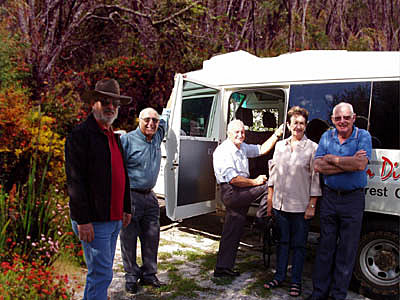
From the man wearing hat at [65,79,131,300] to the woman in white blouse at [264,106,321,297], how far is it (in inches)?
75.9

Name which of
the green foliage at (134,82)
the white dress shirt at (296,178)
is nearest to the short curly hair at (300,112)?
the white dress shirt at (296,178)

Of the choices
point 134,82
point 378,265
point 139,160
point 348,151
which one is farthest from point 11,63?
point 378,265

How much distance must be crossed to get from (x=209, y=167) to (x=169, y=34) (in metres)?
4.90

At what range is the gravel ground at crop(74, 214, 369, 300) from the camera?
4.23 meters

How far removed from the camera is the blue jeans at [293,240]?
4246mm

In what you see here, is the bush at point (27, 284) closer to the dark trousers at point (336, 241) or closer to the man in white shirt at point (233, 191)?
the man in white shirt at point (233, 191)

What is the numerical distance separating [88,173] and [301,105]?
2.94 meters

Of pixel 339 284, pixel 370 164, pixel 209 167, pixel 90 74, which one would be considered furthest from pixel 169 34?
pixel 339 284

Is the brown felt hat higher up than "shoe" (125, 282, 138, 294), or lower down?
higher up

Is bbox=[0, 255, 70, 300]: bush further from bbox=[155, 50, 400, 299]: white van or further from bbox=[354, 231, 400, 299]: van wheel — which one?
bbox=[354, 231, 400, 299]: van wheel

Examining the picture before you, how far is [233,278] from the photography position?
15.5 ft

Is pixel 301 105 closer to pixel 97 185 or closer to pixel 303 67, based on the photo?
pixel 303 67

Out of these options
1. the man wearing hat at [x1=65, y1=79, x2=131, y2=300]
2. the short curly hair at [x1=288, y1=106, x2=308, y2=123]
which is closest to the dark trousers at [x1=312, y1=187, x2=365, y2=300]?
the short curly hair at [x1=288, y1=106, x2=308, y2=123]

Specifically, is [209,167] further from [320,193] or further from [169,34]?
[169,34]
